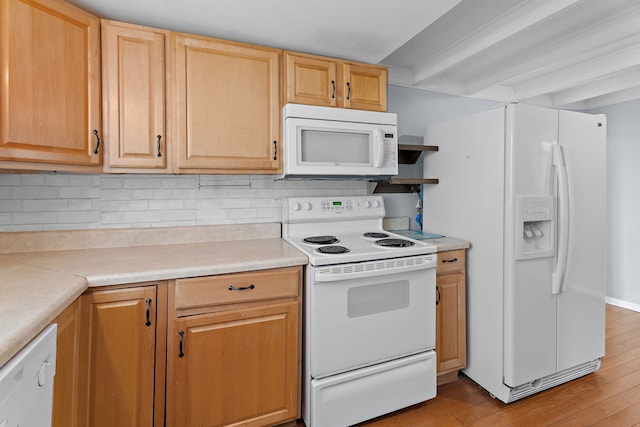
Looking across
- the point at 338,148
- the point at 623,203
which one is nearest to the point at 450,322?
the point at 338,148

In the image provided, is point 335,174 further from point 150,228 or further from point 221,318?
point 150,228

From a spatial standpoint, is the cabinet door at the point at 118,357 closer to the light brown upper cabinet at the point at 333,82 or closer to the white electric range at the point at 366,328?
the white electric range at the point at 366,328

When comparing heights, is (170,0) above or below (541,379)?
above

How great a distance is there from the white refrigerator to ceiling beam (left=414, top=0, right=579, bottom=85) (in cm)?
45

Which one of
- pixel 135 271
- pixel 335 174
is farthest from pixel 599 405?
pixel 135 271

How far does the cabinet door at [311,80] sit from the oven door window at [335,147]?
21 centimetres

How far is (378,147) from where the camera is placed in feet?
6.93

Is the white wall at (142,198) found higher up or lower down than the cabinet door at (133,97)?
lower down

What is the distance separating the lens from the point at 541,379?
2.07 metres

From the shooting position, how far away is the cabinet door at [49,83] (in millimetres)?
→ 1329

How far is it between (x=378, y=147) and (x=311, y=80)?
60 centimetres

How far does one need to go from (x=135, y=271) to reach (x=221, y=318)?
0.44 metres

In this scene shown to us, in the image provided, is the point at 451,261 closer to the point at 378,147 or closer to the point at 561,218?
the point at 561,218

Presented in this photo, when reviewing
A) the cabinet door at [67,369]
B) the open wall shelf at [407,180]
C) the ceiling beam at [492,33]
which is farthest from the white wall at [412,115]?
the cabinet door at [67,369]
